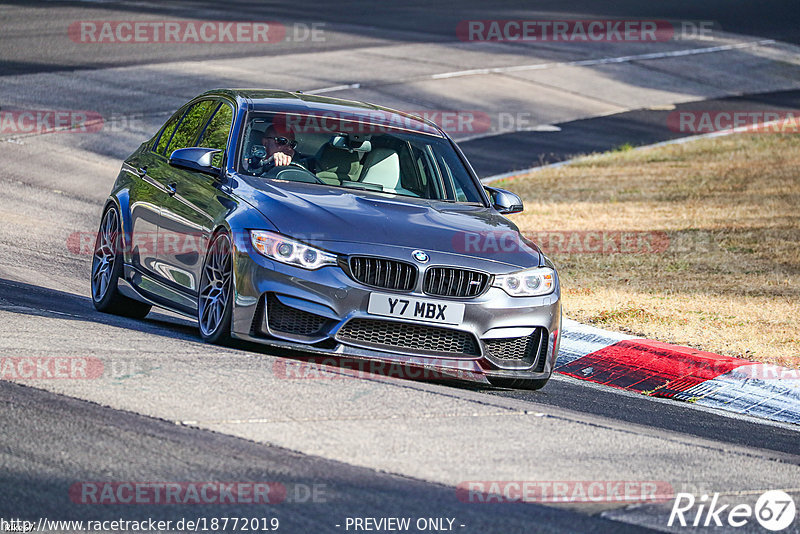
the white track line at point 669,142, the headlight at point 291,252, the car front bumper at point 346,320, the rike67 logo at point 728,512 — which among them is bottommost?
the white track line at point 669,142

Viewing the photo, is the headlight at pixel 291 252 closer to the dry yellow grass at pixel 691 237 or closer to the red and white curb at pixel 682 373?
the red and white curb at pixel 682 373

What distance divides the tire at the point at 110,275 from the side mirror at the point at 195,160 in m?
1.27

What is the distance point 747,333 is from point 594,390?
238 cm

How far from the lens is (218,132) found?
9.15 m

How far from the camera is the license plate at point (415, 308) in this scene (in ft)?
24.4

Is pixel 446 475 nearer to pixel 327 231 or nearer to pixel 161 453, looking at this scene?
pixel 161 453

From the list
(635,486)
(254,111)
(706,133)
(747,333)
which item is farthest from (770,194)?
(635,486)

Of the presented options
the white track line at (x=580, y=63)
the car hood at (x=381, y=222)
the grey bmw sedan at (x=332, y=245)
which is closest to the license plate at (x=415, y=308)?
the grey bmw sedan at (x=332, y=245)

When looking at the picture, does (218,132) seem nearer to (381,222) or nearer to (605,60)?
(381,222)

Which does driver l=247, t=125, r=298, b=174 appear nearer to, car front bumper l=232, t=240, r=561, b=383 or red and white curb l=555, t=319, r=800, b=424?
car front bumper l=232, t=240, r=561, b=383

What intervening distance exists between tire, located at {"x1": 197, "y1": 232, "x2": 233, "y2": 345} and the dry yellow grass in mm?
3906

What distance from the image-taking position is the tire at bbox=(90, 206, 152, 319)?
31.2 ft

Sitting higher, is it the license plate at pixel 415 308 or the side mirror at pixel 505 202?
the side mirror at pixel 505 202

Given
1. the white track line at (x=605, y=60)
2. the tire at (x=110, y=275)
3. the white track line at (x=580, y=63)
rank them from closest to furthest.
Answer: the tire at (x=110, y=275) < the white track line at (x=580, y=63) < the white track line at (x=605, y=60)
